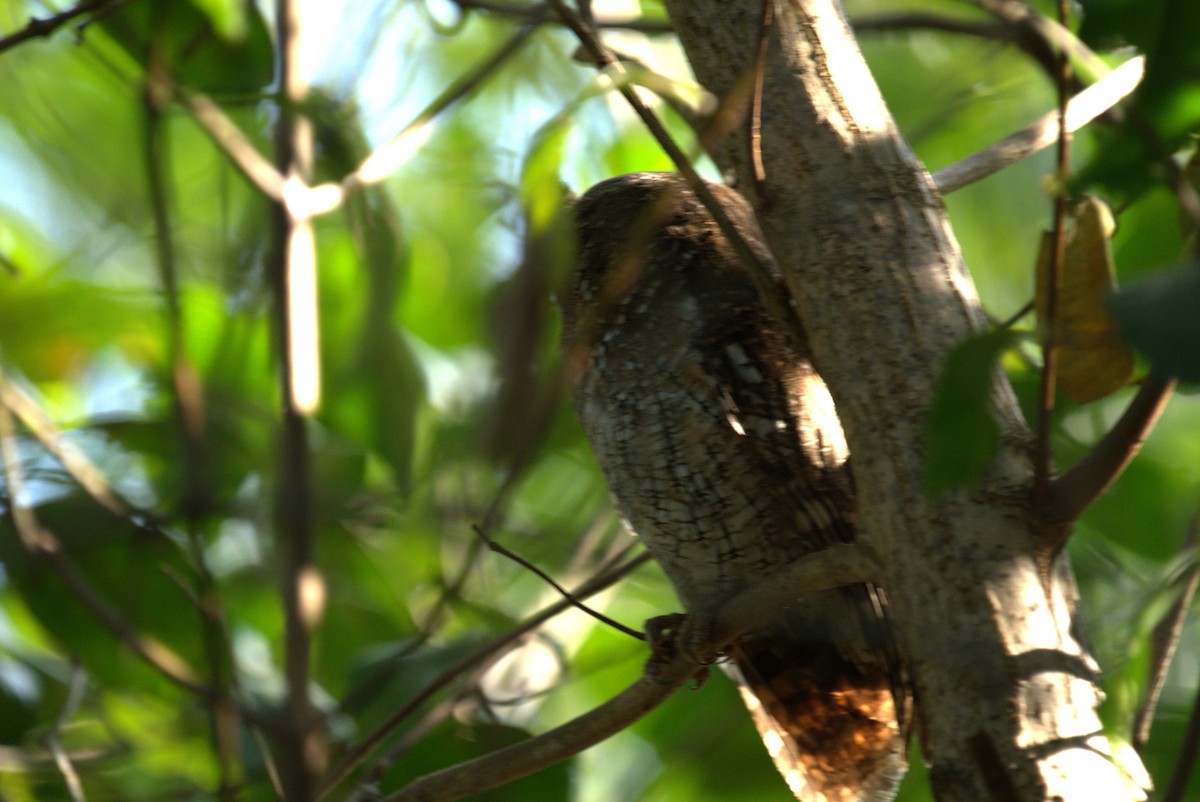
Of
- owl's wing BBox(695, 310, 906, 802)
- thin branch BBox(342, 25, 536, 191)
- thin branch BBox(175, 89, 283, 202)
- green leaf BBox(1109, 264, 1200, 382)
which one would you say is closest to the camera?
green leaf BBox(1109, 264, 1200, 382)

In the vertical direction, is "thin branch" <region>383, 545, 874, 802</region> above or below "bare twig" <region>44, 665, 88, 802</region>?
below

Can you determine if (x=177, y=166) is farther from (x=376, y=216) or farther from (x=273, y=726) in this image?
(x=273, y=726)

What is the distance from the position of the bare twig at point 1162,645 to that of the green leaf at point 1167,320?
63 centimetres

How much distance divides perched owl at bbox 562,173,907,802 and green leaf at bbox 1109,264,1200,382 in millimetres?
840

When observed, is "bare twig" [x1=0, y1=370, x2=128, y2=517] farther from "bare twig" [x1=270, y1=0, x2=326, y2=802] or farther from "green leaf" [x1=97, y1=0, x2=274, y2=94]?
"green leaf" [x1=97, y1=0, x2=274, y2=94]

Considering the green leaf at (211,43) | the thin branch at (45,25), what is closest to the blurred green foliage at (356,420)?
the green leaf at (211,43)

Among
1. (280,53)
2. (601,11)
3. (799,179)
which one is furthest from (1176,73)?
(601,11)

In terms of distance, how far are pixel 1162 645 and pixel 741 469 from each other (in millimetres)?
551

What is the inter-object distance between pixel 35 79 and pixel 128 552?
84cm

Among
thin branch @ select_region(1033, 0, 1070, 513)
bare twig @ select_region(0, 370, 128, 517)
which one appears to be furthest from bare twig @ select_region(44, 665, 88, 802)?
thin branch @ select_region(1033, 0, 1070, 513)

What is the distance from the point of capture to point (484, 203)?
1.08m

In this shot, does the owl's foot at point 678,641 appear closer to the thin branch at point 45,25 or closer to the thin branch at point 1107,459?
the thin branch at point 1107,459

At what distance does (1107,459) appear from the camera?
849mm

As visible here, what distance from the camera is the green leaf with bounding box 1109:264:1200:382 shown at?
53 cm
